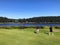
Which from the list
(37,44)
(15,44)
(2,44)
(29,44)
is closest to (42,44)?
(37,44)

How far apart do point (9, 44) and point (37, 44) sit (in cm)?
318

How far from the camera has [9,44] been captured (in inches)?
545

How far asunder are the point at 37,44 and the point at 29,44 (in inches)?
36.2

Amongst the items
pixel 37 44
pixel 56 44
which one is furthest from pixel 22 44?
pixel 56 44

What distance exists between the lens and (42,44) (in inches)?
558

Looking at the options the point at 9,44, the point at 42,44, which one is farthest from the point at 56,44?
the point at 9,44

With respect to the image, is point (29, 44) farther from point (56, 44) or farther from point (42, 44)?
point (56, 44)

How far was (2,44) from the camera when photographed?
1369cm

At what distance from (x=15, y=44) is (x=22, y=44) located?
2.59 feet

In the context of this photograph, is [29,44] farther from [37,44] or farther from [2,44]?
[2,44]

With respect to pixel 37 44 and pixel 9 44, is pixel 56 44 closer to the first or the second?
pixel 37 44

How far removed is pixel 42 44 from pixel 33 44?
104 centimetres

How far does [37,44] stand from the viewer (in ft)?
46.5

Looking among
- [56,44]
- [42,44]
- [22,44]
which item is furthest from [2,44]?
[56,44]
